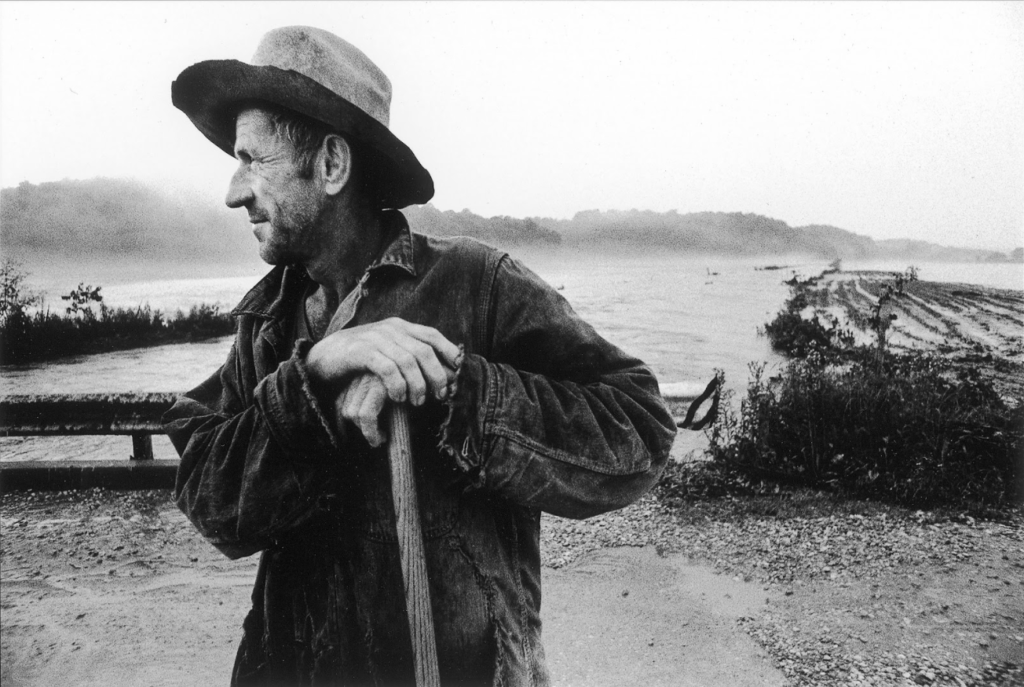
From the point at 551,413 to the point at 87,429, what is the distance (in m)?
4.51

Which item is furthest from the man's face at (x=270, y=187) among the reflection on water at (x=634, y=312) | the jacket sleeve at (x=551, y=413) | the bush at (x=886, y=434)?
the bush at (x=886, y=434)

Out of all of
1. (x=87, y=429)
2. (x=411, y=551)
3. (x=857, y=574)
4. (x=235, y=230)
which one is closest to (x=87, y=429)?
(x=87, y=429)

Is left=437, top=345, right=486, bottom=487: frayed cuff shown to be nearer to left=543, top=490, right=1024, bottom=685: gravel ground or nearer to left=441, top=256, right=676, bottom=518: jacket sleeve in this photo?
left=441, top=256, right=676, bottom=518: jacket sleeve

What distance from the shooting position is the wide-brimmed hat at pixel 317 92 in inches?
43.2

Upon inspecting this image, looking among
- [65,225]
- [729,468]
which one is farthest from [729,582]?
[65,225]

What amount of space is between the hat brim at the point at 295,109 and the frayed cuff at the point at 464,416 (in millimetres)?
441

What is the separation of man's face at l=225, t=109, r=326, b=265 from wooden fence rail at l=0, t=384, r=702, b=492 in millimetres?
3523

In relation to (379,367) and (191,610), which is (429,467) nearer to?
(379,367)

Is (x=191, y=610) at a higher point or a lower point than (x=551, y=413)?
lower

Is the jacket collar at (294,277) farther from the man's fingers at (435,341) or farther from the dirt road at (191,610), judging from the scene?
the dirt road at (191,610)

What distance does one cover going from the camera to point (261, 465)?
1.04 m

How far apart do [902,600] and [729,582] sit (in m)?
0.87

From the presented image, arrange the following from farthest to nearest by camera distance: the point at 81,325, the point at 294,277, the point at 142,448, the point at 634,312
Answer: the point at 634,312
the point at 142,448
the point at 81,325
the point at 294,277

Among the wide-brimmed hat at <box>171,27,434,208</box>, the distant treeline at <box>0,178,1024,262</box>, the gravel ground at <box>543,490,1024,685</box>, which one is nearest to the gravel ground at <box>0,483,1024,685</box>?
the gravel ground at <box>543,490,1024,685</box>
